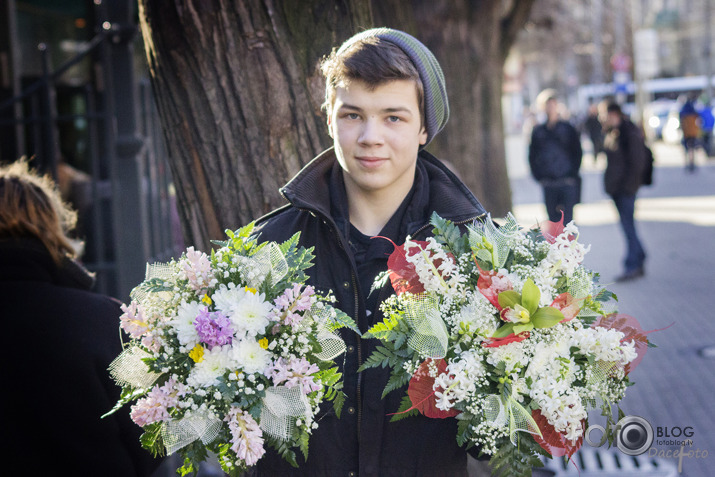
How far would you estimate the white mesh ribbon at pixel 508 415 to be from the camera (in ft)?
6.86

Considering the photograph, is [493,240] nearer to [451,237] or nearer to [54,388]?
[451,237]

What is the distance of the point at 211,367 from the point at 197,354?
54 millimetres

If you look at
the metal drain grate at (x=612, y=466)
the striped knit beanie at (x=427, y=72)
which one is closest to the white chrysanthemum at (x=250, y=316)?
the striped knit beanie at (x=427, y=72)

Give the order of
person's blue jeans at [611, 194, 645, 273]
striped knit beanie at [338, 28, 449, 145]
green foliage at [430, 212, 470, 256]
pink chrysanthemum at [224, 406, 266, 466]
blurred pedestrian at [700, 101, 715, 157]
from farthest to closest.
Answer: blurred pedestrian at [700, 101, 715, 157]
person's blue jeans at [611, 194, 645, 273]
striped knit beanie at [338, 28, 449, 145]
green foliage at [430, 212, 470, 256]
pink chrysanthemum at [224, 406, 266, 466]

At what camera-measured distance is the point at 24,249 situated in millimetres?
3029

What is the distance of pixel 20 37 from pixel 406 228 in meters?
7.62

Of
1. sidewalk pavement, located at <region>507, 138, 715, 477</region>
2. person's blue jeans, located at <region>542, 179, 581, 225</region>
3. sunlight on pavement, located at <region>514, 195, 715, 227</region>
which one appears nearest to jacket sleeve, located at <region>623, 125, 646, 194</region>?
person's blue jeans, located at <region>542, 179, 581, 225</region>

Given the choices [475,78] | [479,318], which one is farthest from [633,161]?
[479,318]

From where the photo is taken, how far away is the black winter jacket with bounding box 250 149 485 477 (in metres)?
2.39

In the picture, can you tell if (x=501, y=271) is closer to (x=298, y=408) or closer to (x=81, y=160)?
(x=298, y=408)

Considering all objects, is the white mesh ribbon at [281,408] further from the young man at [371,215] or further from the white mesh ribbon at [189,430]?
the young man at [371,215]

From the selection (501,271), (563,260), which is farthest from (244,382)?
(563,260)

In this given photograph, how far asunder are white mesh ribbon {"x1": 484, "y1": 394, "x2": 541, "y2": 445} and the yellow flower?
0.75 m

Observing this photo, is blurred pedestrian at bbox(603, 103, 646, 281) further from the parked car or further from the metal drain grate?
the parked car
